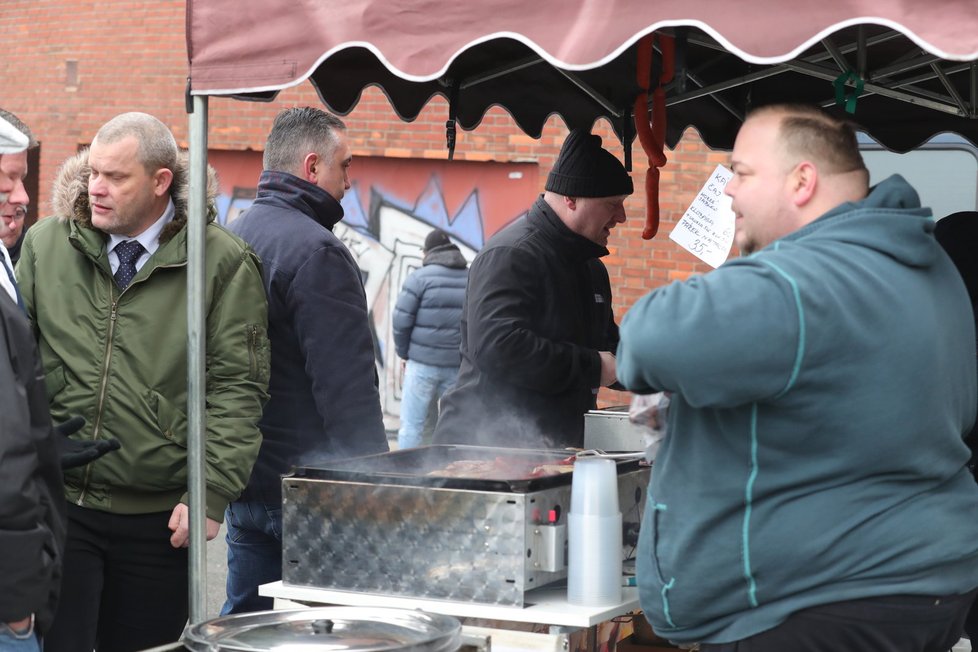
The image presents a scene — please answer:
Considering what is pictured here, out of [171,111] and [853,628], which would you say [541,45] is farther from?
[171,111]

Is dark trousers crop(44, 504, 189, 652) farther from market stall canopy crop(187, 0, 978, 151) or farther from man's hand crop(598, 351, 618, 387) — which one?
man's hand crop(598, 351, 618, 387)

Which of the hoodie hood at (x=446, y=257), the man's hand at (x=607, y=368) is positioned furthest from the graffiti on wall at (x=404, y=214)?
the man's hand at (x=607, y=368)

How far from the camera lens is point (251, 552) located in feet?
12.7

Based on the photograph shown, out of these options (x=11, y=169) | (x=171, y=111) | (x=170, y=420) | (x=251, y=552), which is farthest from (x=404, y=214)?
(x=11, y=169)

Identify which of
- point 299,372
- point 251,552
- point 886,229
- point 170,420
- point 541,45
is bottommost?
point 251,552

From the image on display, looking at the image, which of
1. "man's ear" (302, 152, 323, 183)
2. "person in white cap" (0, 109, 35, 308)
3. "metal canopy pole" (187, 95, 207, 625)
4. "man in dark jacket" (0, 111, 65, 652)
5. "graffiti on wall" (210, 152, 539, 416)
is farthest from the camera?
"graffiti on wall" (210, 152, 539, 416)

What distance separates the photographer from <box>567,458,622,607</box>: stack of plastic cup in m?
2.85

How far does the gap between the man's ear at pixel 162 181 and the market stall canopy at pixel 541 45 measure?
397 millimetres

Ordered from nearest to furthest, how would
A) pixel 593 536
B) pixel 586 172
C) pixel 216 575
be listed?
pixel 593 536
pixel 586 172
pixel 216 575

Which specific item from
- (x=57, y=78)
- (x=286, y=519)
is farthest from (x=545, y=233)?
(x=57, y=78)

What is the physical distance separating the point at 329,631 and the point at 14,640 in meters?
0.70

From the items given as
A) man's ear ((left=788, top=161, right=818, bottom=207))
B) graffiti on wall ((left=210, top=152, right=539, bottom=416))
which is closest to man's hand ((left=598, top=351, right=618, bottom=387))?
man's ear ((left=788, top=161, right=818, bottom=207))

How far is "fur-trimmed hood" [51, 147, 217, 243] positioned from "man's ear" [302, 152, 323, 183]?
53 centimetres

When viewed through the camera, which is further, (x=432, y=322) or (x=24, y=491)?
(x=432, y=322)
